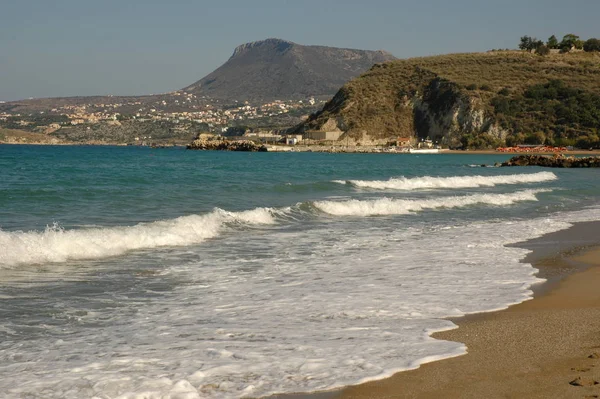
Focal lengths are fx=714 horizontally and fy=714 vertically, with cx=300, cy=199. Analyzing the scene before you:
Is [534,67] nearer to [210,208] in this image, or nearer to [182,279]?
[210,208]

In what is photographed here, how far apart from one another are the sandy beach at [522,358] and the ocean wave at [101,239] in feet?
22.1

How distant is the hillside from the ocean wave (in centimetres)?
9510

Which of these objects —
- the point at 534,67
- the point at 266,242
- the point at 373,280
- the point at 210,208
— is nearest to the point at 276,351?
the point at 373,280

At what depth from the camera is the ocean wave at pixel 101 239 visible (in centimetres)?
1100

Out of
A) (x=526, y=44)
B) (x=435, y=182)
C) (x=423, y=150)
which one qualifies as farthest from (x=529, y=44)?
(x=435, y=182)

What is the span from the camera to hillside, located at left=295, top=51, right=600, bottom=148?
354 feet

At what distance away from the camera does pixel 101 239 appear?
12.4 meters

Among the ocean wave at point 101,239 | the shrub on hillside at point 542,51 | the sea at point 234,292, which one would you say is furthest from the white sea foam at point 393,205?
the shrub on hillside at point 542,51

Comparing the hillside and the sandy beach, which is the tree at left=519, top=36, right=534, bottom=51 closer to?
the hillside

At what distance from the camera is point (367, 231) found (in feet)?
51.2

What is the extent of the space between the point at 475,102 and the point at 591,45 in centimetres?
4665

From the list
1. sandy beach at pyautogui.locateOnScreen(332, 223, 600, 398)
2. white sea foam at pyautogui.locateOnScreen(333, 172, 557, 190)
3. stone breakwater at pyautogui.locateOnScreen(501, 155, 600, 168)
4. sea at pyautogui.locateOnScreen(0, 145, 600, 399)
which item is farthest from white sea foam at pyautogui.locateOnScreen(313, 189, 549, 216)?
stone breakwater at pyautogui.locateOnScreen(501, 155, 600, 168)

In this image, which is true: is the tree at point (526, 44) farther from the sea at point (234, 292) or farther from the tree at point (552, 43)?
the sea at point (234, 292)

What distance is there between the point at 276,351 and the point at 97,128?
200600 millimetres
